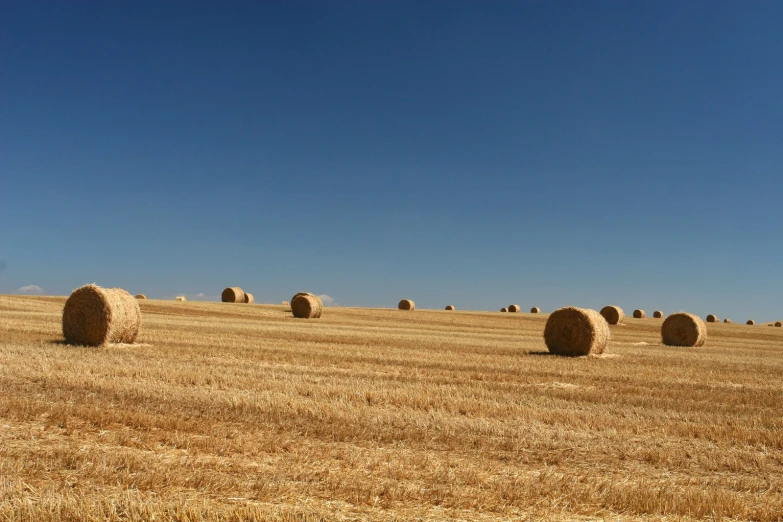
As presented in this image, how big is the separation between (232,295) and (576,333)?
35861 millimetres

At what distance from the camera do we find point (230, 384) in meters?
11.0

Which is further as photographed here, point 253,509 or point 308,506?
point 308,506

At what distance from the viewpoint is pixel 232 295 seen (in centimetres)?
5159

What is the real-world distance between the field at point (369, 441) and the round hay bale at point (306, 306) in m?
24.0

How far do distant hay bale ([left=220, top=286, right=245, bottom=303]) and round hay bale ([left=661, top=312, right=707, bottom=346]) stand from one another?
3292 cm

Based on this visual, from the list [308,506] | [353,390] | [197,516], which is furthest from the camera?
[353,390]

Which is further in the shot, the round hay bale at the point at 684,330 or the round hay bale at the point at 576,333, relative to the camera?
Result: the round hay bale at the point at 684,330

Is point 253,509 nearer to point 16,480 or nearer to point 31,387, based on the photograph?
point 16,480

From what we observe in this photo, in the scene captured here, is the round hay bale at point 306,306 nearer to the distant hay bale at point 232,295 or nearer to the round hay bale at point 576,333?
the distant hay bale at point 232,295

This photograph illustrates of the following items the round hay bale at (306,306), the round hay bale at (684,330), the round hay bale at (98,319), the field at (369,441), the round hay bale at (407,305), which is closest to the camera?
the field at (369,441)

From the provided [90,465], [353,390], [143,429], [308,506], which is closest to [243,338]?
[353,390]

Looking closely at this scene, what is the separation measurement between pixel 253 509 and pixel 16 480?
2236mm

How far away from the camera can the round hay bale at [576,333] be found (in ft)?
68.5

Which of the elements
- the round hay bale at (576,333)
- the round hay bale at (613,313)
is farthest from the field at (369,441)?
the round hay bale at (613,313)
